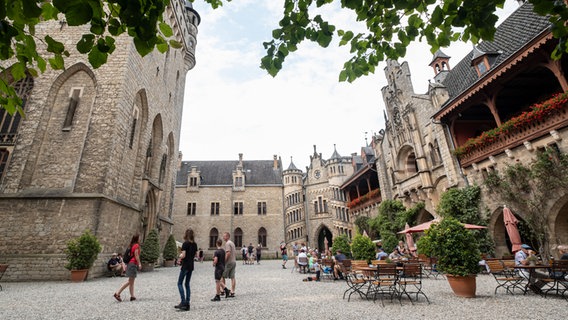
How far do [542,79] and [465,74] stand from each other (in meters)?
4.62

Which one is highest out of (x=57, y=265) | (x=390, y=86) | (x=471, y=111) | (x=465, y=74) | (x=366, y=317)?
(x=390, y=86)

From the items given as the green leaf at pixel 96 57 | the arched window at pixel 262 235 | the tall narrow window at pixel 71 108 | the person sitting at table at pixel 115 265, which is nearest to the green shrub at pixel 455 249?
the green leaf at pixel 96 57

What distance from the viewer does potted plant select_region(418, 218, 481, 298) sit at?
659cm

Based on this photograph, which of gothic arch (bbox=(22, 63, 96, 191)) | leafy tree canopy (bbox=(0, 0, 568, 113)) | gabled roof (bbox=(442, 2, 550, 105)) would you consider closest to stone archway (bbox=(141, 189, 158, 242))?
gothic arch (bbox=(22, 63, 96, 191))

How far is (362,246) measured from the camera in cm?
1338

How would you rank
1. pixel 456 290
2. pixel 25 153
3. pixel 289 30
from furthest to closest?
pixel 25 153, pixel 456 290, pixel 289 30

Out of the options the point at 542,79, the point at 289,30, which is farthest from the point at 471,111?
the point at 289,30

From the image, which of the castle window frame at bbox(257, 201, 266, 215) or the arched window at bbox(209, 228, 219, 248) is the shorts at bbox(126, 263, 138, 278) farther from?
the castle window frame at bbox(257, 201, 266, 215)

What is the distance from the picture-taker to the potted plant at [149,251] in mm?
14898

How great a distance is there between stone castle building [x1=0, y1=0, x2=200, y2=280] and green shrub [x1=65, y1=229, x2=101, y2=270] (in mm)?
859

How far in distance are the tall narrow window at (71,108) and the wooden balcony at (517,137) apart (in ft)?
63.5

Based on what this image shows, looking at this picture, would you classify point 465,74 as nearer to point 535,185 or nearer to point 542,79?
point 542,79

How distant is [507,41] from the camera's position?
13.8 metres

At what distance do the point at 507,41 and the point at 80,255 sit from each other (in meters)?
21.8
